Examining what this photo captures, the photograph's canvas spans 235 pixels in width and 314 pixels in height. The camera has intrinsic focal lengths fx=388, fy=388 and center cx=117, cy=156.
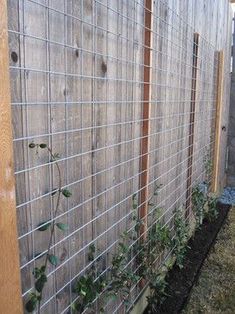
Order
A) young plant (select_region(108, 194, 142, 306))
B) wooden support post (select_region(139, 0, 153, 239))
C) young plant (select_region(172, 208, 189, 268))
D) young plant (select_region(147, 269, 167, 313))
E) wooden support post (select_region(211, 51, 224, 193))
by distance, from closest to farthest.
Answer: young plant (select_region(108, 194, 142, 306)), wooden support post (select_region(139, 0, 153, 239)), young plant (select_region(147, 269, 167, 313)), young plant (select_region(172, 208, 189, 268)), wooden support post (select_region(211, 51, 224, 193))

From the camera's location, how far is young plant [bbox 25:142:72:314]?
1.30 m

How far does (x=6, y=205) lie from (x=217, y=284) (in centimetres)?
237

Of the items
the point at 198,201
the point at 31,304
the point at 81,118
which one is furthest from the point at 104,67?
the point at 198,201

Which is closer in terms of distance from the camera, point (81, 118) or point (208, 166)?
point (81, 118)

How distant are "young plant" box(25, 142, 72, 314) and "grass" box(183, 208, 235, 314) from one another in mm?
1535

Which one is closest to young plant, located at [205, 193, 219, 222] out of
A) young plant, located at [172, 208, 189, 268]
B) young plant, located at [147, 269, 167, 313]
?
young plant, located at [172, 208, 189, 268]

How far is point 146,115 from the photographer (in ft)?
7.52

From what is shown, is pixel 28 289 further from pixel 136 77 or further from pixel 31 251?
pixel 136 77

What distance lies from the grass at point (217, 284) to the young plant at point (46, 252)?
1.54 m

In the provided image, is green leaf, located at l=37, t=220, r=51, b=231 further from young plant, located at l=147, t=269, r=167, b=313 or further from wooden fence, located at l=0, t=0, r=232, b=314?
young plant, located at l=147, t=269, r=167, b=313

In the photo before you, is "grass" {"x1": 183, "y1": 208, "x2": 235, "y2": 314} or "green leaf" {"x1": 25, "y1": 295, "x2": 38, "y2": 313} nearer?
"green leaf" {"x1": 25, "y1": 295, "x2": 38, "y2": 313}

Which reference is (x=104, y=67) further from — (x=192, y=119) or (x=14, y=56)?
(x=192, y=119)

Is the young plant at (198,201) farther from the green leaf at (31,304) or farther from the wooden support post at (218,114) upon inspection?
the green leaf at (31,304)

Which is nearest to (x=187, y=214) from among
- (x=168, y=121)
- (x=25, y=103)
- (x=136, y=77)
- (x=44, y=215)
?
Result: (x=168, y=121)
